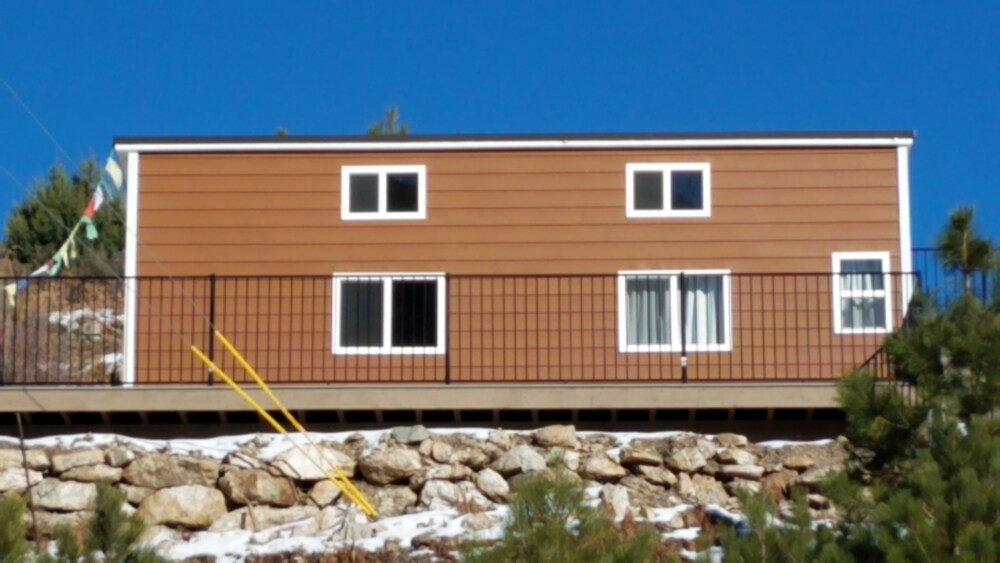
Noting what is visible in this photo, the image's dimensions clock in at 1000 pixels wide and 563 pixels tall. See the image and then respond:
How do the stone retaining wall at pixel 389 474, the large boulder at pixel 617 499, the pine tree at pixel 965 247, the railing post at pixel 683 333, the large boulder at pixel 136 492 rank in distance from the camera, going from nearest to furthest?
1. the pine tree at pixel 965 247
2. the large boulder at pixel 617 499
3. the stone retaining wall at pixel 389 474
4. the large boulder at pixel 136 492
5. the railing post at pixel 683 333

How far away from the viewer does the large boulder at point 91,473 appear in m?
15.5

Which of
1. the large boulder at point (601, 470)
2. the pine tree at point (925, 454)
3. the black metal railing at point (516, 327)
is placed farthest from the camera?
the black metal railing at point (516, 327)

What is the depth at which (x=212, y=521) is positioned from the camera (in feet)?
49.8

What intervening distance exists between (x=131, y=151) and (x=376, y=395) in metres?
5.15

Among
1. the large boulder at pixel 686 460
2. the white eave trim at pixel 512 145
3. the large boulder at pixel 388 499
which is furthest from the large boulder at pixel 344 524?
the white eave trim at pixel 512 145

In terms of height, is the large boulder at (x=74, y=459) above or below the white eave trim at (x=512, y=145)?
below

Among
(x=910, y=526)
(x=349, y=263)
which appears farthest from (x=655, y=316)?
(x=910, y=526)

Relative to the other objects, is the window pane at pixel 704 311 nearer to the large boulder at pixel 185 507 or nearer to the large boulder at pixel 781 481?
the large boulder at pixel 781 481

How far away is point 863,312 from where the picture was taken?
1859 cm

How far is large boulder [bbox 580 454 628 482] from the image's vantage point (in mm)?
15477

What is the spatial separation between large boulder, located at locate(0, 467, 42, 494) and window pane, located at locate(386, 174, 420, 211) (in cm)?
537

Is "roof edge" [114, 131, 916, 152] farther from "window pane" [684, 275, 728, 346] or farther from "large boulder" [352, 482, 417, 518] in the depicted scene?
"large boulder" [352, 482, 417, 518]

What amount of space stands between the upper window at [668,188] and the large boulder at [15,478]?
23.1 feet

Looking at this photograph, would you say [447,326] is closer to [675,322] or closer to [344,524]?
[675,322]
